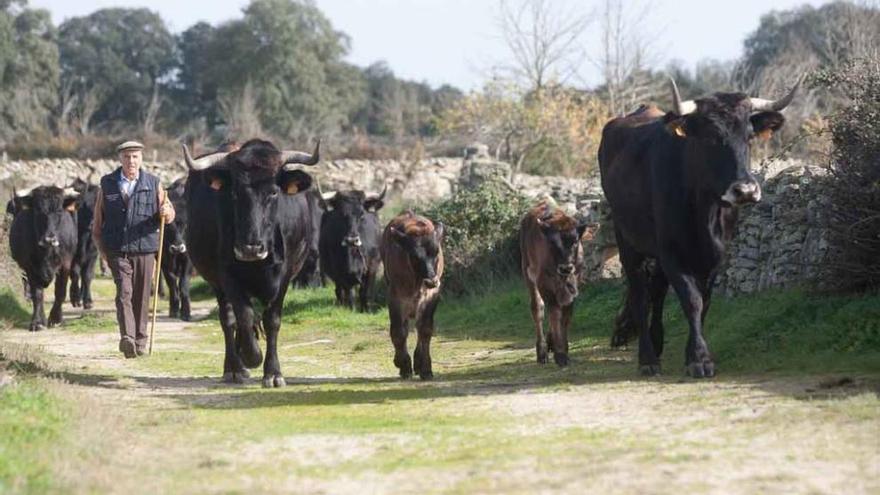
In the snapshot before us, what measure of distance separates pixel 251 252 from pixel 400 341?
176 centimetres

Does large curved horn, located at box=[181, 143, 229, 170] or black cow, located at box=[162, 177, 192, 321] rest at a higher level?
large curved horn, located at box=[181, 143, 229, 170]

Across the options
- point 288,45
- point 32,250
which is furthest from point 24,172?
point 288,45

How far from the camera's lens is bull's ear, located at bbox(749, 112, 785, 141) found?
43.8 ft

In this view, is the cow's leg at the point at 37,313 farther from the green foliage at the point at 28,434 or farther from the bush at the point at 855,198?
the bush at the point at 855,198

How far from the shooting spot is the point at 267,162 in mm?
14070

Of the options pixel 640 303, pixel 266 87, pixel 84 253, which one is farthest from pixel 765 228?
pixel 266 87

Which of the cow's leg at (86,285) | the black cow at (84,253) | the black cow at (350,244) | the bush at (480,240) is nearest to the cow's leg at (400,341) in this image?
the black cow at (350,244)

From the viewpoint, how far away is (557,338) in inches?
589

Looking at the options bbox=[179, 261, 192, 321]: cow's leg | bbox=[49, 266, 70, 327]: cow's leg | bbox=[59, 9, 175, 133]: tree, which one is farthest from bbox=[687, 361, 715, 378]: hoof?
bbox=[59, 9, 175, 133]: tree

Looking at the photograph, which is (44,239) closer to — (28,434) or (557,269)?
(557,269)

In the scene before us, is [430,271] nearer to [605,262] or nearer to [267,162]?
[267,162]

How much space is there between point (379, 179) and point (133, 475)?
123 feet

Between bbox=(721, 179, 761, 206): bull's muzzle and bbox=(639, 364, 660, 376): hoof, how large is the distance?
6.13 ft

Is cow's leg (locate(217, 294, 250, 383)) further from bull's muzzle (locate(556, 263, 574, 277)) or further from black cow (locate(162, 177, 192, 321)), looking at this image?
black cow (locate(162, 177, 192, 321))
